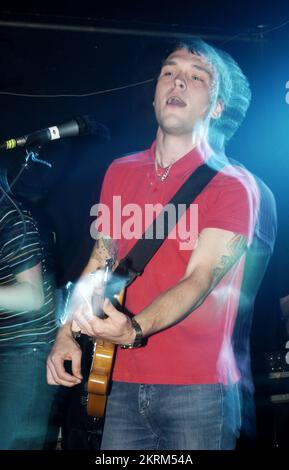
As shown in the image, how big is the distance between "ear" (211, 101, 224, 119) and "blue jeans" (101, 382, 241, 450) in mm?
1229

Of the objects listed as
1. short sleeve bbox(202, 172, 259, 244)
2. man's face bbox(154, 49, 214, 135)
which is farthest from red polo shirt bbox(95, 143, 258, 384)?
man's face bbox(154, 49, 214, 135)

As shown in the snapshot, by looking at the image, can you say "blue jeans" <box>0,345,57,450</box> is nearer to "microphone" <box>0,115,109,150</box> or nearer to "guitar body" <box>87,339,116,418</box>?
"guitar body" <box>87,339,116,418</box>

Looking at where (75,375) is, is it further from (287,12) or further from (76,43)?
(287,12)

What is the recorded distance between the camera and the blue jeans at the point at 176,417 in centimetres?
225

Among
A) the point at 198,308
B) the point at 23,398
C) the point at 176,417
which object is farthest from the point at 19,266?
the point at 176,417

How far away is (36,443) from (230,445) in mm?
864

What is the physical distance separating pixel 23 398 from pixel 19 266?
0.57 metres

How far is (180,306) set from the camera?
2123 mm

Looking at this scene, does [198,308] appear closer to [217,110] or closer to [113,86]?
[217,110]

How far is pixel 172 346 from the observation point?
2316 millimetres

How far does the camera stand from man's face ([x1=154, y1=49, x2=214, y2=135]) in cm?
263

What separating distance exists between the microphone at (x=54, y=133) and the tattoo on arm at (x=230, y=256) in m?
0.87

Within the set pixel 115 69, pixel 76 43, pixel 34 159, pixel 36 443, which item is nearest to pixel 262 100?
pixel 115 69

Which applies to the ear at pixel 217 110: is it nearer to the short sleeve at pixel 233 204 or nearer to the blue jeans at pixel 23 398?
the short sleeve at pixel 233 204
